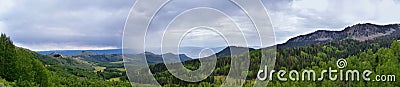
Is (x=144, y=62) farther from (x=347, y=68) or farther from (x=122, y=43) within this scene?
(x=347, y=68)

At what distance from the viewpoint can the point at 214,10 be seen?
31.4 ft

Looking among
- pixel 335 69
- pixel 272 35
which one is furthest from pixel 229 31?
pixel 335 69

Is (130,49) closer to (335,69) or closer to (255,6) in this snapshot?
(255,6)

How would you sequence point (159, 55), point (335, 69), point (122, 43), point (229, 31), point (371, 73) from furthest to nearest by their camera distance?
1. point (335, 69)
2. point (371, 73)
3. point (229, 31)
4. point (159, 55)
5. point (122, 43)

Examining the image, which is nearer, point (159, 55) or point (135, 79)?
point (135, 79)

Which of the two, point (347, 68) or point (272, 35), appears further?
point (347, 68)

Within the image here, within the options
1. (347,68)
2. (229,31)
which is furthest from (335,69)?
(229,31)

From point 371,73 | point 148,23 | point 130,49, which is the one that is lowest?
point 371,73

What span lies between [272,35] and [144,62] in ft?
8.87

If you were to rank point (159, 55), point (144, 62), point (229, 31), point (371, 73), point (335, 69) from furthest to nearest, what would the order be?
point (335, 69) → point (371, 73) → point (229, 31) → point (159, 55) → point (144, 62)

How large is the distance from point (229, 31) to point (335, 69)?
107695 mm

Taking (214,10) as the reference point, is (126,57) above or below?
below

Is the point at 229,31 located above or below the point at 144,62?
above

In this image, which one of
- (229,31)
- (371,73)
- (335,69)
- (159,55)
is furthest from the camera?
(335,69)
